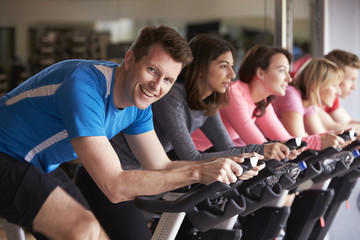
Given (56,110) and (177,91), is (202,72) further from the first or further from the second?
(56,110)

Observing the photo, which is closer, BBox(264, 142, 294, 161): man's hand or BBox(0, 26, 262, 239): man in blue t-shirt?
BBox(0, 26, 262, 239): man in blue t-shirt

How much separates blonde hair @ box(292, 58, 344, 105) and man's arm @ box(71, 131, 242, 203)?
2.17 m

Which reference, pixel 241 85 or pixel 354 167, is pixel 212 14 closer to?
pixel 241 85

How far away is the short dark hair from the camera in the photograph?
2.05m

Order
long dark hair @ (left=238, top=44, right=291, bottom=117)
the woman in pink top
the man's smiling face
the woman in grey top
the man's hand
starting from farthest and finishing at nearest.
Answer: long dark hair @ (left=238, top=44, right=291, bottom=117) → the woman in pink top → the woman in grey top → the man's hand → the man's smiling face

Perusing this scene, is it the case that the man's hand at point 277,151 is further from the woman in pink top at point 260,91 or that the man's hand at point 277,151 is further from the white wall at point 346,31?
the white wall at point 346,31

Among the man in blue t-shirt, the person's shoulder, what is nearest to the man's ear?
the man in blue t-shirt

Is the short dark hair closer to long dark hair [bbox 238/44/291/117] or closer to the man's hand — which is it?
the man's hand

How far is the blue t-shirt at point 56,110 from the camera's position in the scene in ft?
5.84

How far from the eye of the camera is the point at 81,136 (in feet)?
5.78

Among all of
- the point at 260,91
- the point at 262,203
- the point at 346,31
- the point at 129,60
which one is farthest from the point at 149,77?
the point at 346,31

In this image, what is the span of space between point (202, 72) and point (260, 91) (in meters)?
0.71

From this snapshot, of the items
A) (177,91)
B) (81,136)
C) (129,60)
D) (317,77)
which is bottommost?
(317,77)

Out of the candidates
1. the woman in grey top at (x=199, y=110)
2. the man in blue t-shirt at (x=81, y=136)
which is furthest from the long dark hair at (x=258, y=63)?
the man in blue t-shirt at (x=81, y=136)
